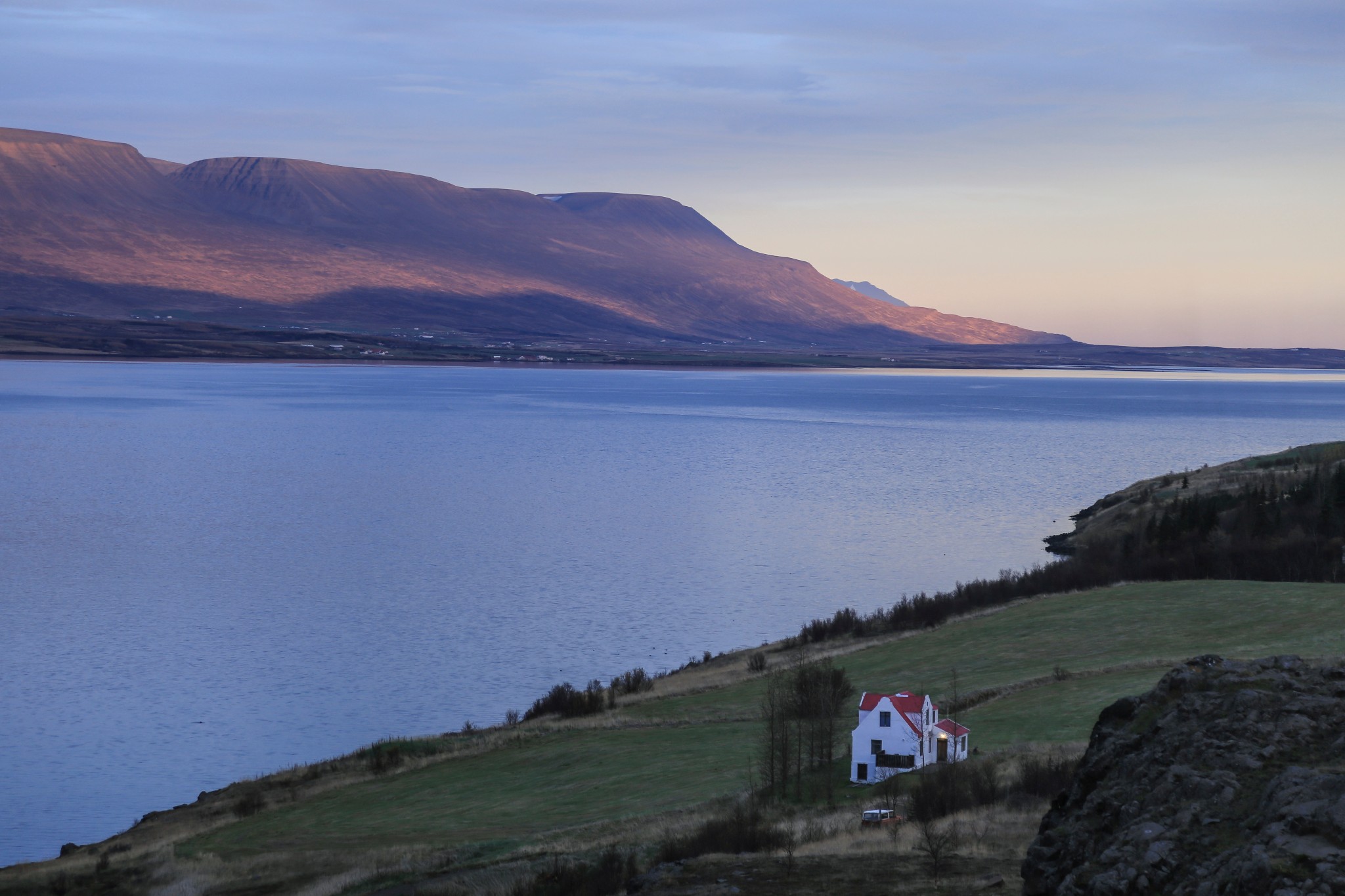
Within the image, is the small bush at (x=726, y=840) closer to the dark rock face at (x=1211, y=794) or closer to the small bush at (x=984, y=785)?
the small bush at (x=984, y=785)

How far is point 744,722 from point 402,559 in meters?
29.9

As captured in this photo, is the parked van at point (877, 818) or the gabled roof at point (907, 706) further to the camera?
the gabled roof at point (907, 706)

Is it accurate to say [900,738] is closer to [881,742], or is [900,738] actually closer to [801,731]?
[881,742]

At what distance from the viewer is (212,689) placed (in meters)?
33.1

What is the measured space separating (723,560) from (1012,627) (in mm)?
21487

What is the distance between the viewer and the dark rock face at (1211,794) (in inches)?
305

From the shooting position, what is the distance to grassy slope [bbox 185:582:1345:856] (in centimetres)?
2153

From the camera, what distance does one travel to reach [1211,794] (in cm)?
889

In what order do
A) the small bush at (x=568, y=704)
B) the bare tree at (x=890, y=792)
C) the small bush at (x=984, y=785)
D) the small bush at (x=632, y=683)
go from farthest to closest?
the small bush at (x=632, y=683) → the small bush at (x=568, y=704) → the bare tree at (x=890, y=792) → the small bush at (x=984, y=785)

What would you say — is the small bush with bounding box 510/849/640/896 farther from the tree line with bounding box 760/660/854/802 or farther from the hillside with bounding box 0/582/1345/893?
the tree line with bounding box 760/660/854/802

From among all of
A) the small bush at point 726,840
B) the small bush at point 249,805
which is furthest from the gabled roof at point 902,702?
the small bush at point 249,805

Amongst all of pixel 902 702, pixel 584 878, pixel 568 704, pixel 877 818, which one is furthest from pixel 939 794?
pixel 568 704

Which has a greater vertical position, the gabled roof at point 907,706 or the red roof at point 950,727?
the gabled roof at point 907,706

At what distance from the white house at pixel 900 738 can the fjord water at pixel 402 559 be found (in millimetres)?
12405
